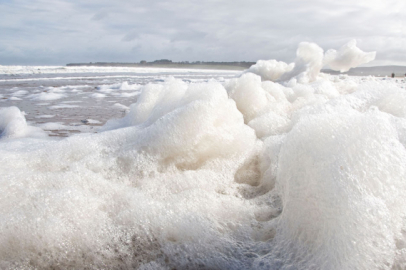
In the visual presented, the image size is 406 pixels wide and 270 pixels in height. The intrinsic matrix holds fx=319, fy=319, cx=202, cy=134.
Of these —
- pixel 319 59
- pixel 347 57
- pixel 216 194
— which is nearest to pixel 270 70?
pixel 319 59

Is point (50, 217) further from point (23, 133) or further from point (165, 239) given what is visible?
point (23, 133)

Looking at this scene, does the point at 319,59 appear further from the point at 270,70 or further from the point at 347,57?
the point at 270,70

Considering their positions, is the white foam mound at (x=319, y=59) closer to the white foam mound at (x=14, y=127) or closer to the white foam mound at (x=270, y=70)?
the white foam mound at (x=270, y=70)

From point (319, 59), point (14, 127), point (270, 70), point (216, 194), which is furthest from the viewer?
point (270, 70)

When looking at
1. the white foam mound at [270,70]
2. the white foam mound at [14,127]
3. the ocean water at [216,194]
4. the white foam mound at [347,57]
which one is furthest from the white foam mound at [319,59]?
the white foam mound at [14,127]

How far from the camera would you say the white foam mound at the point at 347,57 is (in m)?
4.41

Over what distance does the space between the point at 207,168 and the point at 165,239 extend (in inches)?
24.1

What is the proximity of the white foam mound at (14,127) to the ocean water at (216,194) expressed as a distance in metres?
1.12

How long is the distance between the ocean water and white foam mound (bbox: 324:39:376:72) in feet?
8.85

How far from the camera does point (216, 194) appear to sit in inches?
58.9

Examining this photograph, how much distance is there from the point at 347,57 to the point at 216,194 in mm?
3868

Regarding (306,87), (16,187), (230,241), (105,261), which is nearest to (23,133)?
(16,187)

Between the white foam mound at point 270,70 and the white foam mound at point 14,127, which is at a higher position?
the white foam mound at point 270,70

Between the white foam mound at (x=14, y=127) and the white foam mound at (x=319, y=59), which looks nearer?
the white foam mound at (x=14, y=127)
